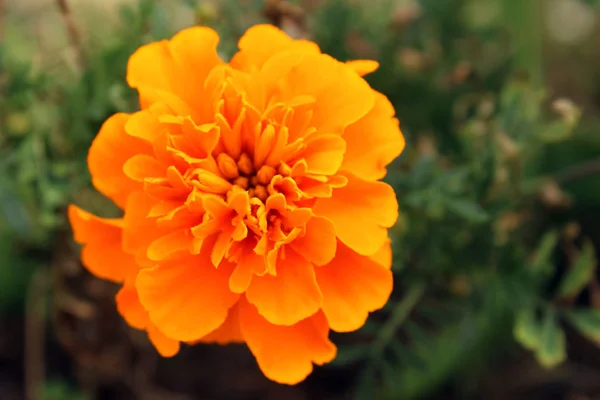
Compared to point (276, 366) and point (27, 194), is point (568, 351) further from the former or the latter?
point (27, 194)

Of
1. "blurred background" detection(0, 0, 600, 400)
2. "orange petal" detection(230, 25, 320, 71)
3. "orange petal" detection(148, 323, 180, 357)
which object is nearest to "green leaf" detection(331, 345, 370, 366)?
"blurred background" detection(0, 0, 600, 400)

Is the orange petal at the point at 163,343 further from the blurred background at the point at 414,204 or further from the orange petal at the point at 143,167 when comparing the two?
the blurred background at the point at 414,204

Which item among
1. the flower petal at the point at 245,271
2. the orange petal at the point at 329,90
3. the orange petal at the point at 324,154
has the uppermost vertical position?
the orange petal at the point at 329,90

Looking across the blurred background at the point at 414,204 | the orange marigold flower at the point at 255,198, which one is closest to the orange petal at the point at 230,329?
the orange marigold flower at the point at 255,198

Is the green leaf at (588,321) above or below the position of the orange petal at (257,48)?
below

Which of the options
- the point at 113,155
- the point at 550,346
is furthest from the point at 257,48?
the point at 550,346

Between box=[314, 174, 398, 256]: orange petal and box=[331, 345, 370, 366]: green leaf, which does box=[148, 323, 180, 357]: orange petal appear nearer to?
box=[314, 174, 398, 256]: orange petal
